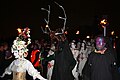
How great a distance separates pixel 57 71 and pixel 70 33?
24740 millimetres

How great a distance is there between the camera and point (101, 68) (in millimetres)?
8078

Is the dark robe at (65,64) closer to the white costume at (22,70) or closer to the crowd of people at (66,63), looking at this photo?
the crowd of people at (66,63)

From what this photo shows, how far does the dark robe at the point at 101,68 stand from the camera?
8062mm

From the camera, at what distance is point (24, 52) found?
7.93m

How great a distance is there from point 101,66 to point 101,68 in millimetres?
48

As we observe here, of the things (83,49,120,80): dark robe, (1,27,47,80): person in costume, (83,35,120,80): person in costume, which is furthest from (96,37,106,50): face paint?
(1,27,47,80): person in costume

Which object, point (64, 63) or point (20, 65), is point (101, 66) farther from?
point (20, 65)

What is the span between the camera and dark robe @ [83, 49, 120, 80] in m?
8.06

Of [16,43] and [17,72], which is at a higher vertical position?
[16,43]

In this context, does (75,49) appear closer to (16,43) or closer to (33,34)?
(16,43)

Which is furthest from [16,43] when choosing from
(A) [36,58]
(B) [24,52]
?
(A) [36,58]

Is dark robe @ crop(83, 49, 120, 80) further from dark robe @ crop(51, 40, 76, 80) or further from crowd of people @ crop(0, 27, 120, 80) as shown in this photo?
dark robe @ crop(51, 40, 76, 80)

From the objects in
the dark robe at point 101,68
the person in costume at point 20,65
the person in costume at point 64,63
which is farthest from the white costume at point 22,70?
the person in costume at point 64,63

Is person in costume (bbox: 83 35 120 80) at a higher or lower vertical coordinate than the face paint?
lower
